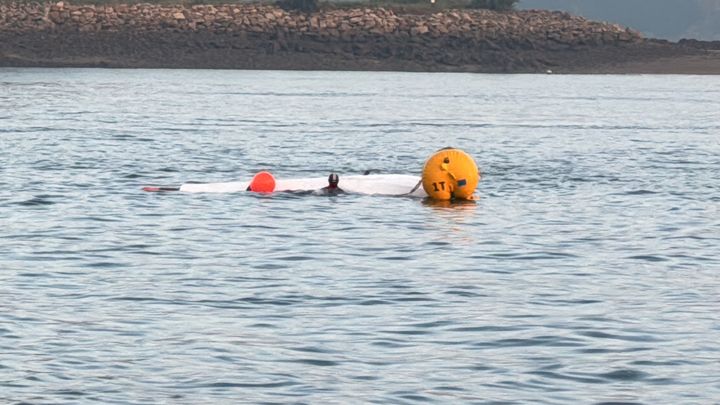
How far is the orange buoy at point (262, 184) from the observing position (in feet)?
90.8

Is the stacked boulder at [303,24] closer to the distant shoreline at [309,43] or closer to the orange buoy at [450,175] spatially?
the distant shoreline at [309,43]

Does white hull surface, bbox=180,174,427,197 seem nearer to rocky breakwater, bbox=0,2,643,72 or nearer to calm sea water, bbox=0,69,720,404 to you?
calm sea water, bbox=0,69,720,404

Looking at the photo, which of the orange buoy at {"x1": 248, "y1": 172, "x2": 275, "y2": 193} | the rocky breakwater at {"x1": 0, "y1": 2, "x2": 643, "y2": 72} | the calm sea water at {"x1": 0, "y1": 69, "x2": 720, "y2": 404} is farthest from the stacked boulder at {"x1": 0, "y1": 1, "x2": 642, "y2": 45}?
the orange buoy at {"x1": 248, "y1": 172, "x2": 275, "y2": 193}

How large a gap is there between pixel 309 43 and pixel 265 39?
307cm

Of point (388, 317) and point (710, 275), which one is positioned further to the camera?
point (710, 275)

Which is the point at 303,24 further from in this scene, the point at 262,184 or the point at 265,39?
the point at 262,184

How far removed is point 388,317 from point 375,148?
23.7m

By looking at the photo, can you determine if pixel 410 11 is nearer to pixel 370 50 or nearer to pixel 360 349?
pixel 370 50

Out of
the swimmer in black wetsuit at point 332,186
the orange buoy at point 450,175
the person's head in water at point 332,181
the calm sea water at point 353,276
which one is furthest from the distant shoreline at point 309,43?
the orange buoy at point 450,175

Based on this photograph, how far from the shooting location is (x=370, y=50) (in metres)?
110

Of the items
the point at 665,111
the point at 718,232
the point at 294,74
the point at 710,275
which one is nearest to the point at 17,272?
the point at 710,275

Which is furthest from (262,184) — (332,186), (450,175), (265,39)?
(265,39)

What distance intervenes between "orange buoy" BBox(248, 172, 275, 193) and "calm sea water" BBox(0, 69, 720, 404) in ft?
1.68

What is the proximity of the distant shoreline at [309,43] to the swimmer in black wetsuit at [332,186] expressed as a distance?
81.4m
